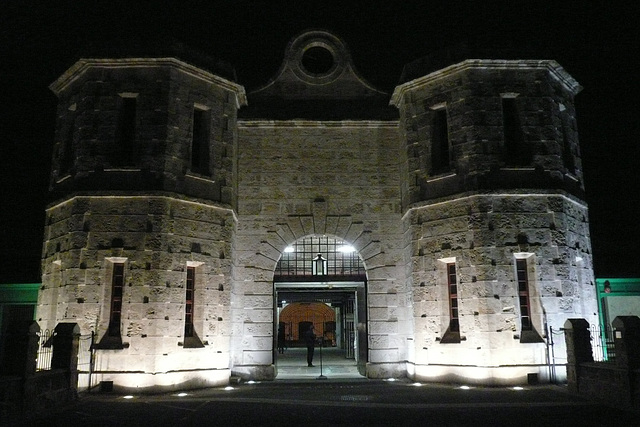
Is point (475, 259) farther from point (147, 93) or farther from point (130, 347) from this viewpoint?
point (147, 93)

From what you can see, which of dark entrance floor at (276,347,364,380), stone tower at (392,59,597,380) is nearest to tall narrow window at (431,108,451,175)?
stone tower at (392,59,597,380)

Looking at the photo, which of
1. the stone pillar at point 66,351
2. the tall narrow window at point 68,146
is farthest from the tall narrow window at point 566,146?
the tall narrow window at point 68,146

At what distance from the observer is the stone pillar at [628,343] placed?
974 cm

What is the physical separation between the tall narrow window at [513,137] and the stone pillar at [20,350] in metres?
11.2

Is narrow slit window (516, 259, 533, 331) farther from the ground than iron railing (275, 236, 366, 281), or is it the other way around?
iron railing (275, 236, 366, 281)

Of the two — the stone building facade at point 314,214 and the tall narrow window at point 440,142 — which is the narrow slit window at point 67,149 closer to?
the stone building facade at point 314,214

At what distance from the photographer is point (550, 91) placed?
1406 centimetres

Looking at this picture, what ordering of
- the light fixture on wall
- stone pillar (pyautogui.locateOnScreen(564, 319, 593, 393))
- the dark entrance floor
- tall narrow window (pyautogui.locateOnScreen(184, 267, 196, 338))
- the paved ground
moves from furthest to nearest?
the light fixture on wall, the dark entrance floor, tall narrow window (pyautogui.locateOnScreen(184, 267, 196, 338)), stone pillar (pyautogui.locateOnScreen(564, 319, 593, 393)), the paved ground

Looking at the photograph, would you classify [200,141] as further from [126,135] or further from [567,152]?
[567,152]

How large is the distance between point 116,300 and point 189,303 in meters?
1.70

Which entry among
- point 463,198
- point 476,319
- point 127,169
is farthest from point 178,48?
point 476,319

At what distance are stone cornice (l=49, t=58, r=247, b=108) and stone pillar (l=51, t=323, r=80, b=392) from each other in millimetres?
6624

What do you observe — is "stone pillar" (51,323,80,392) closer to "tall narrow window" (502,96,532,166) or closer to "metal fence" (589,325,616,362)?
"tall narrow window" (502,96,532,166)

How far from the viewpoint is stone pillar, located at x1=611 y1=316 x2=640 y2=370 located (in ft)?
32.0
